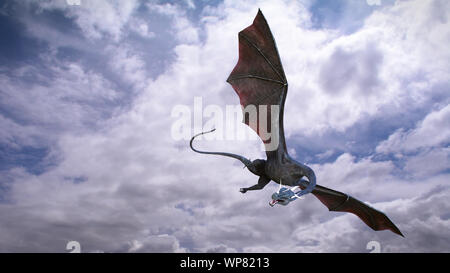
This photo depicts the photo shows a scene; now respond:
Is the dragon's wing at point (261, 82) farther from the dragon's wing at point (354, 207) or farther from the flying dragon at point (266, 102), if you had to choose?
the dragon's wing at point (354, 207)

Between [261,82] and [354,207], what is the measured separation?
5097 mm

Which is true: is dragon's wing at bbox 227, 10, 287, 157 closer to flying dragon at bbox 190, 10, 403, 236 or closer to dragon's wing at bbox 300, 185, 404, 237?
flying dragon at bbox 190, 10, 403, 236

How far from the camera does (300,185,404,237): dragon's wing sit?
11297mm

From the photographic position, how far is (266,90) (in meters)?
10.1

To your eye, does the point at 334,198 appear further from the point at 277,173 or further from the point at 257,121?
the point at 257,121

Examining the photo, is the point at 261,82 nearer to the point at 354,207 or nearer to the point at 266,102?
the point at 266,102

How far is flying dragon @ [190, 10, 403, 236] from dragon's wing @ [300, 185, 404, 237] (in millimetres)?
52

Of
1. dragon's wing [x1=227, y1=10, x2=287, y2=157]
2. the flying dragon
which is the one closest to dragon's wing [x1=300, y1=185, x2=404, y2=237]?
the flying dragon

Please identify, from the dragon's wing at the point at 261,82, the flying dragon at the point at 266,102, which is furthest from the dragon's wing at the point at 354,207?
the dragon's wing at the point at 261,82

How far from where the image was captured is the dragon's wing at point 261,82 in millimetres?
9664
